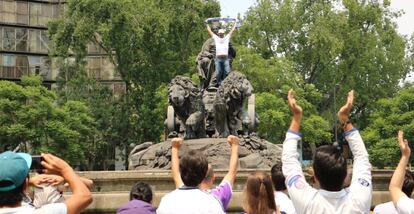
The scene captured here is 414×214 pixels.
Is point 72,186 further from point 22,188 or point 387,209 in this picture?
point 387,209

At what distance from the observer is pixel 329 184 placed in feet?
14.9

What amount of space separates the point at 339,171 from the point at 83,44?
135 ft

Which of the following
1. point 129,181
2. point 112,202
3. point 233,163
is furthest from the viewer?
point 129,181

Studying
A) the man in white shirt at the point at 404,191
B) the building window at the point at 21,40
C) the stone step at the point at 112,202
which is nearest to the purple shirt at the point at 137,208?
the man in white shirt at the point at 404,191

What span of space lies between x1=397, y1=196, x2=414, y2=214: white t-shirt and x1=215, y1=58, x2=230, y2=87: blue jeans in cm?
1385

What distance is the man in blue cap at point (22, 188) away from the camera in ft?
12.8

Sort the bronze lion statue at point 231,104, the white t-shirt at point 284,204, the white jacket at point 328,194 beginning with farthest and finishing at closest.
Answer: the bronze lion statue at point 231,104, the white t-shirt at point 284,204, the white jacket at point 328,194

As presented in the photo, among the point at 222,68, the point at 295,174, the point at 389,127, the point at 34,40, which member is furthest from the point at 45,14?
the point at 295,174

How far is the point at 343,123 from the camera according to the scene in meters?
4.79

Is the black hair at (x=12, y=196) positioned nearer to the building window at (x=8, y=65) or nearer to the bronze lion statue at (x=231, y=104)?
the bronze lion statue at (x=231, y=104)

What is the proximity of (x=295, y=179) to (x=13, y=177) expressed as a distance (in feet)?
5.70

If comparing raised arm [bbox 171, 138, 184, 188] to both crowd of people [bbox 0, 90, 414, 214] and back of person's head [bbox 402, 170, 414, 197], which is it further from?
back of person's head [bbox 402, 170, 414, 197]

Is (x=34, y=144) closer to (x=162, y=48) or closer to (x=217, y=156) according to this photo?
(x=162, y=48)

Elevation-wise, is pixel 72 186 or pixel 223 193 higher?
pixel 72 186
